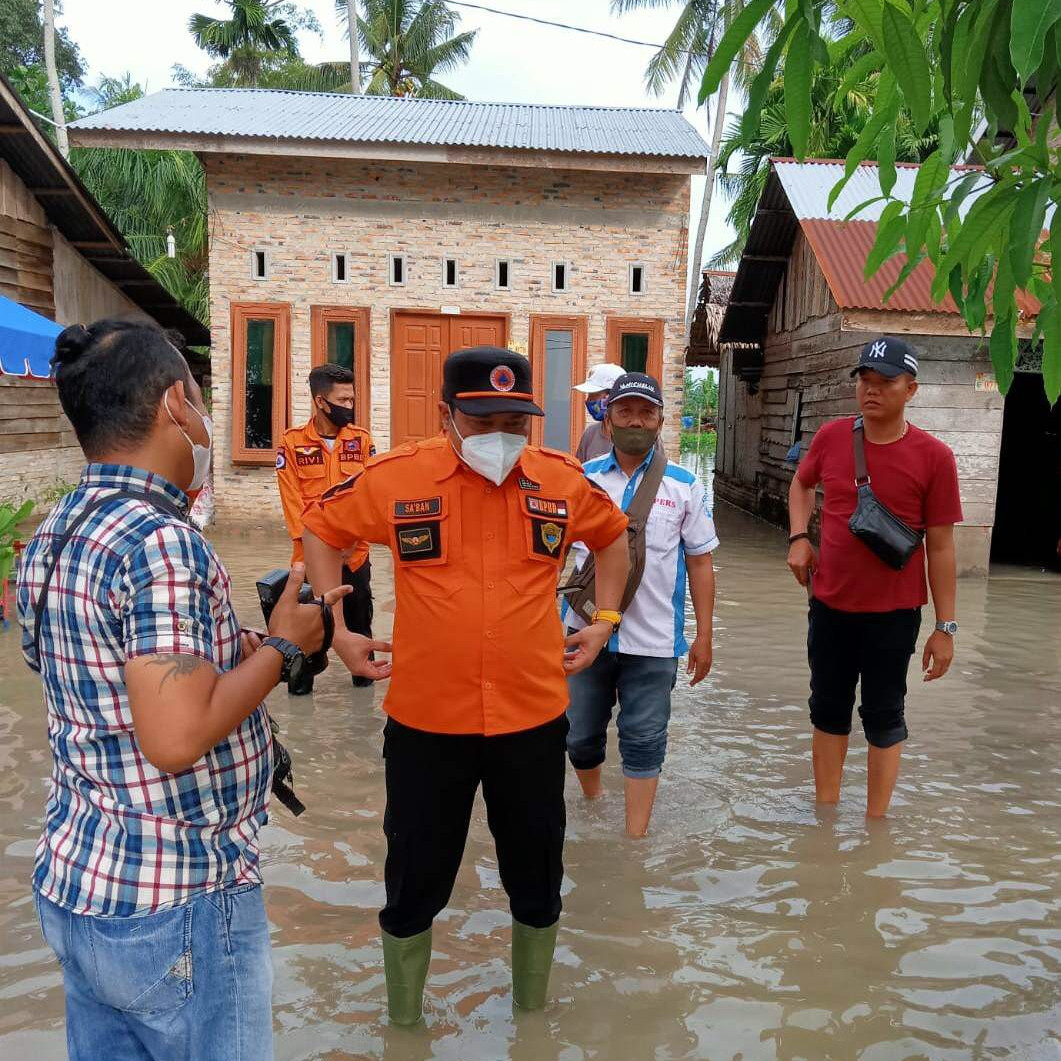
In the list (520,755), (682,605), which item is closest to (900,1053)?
(520,755)

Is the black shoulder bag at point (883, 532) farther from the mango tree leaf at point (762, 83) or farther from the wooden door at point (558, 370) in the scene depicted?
the wooden door at point (558, 370)

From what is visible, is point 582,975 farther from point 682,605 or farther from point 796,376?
point 796,376

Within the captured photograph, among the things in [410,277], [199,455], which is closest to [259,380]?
[410,277]

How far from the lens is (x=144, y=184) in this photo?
3338 cm

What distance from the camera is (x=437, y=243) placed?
1408 cm

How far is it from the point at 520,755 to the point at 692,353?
20653 mm

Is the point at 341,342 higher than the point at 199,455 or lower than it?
higher

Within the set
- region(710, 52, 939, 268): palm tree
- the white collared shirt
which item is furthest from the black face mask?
region(710, 52, 939, 268): palm tree

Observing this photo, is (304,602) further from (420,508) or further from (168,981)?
(420,508)

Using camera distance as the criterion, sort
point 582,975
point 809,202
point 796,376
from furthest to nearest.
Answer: point 796,376 < point 809,202 < point 582,975

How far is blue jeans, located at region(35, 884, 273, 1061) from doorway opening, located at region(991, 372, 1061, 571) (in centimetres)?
1409

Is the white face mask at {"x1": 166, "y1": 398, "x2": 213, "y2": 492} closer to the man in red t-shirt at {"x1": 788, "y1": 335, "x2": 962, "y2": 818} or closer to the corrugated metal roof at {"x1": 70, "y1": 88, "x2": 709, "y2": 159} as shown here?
the man in red t-shirt at {"x1": 788, "y1": 335, "x2": 962, "y2": 818}

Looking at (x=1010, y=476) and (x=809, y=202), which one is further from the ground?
(x=809, y=202)

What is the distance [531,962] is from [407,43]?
109ft
